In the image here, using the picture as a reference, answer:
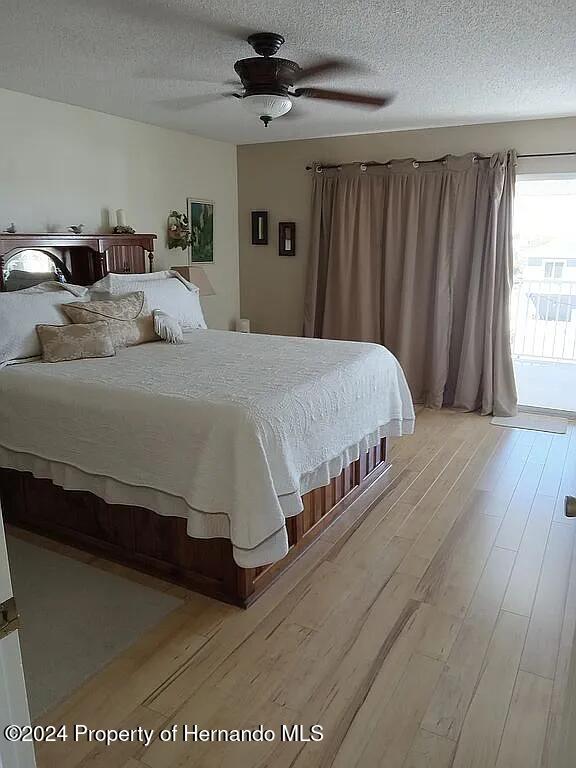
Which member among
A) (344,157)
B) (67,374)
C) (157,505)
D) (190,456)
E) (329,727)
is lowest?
(329,727)

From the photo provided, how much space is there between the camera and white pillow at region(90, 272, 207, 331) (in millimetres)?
3871

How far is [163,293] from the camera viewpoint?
405cm

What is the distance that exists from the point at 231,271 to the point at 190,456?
4.02 metres

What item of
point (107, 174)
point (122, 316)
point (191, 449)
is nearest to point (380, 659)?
point (191, 449)

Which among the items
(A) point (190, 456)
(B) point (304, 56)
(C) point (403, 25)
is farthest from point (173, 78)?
(A) point (190, 456)

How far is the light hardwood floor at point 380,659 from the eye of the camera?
5.77ft

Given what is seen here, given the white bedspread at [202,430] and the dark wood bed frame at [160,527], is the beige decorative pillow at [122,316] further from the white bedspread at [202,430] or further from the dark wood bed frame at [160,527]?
the dark wood bed frame at [160,527]

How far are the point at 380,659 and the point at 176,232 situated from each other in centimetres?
406

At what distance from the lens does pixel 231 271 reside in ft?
19.9

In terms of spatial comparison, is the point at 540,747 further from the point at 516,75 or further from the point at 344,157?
the point at 344,157

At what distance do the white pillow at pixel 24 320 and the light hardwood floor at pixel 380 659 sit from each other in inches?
50.5

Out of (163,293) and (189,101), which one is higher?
(189,101)

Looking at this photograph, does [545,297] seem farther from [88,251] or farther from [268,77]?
[88,251]

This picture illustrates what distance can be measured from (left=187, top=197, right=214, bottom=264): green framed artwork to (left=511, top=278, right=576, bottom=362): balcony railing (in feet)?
10.4
